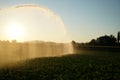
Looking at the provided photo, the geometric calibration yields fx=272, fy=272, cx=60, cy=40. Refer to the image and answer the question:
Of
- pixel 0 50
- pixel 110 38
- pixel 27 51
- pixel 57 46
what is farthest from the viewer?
pixel 110 38

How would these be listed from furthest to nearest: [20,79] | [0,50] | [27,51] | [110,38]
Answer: [110,38] < [27,51] < [0,50] < [20,79]

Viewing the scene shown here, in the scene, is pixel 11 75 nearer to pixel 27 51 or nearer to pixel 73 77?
pixel 73 77

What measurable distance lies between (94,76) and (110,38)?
109 metres

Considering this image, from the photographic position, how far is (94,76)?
62.6ft

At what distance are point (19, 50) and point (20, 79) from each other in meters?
28.8

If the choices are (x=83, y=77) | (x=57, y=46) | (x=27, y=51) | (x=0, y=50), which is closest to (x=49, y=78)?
(x=83, y=77)

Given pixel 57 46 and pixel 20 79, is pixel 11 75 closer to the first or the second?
pixel 20 79

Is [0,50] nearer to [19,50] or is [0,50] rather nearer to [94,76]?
[19,50]

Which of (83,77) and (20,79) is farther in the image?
(83,77)

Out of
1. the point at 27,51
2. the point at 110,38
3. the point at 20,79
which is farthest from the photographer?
the point at 110,38

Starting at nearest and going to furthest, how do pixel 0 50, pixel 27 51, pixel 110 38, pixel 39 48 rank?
pixel 0 50, pixel 27 51, pixel 39 48, pixel 110 38

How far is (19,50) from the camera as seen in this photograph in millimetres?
45844

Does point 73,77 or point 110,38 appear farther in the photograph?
point 110,38

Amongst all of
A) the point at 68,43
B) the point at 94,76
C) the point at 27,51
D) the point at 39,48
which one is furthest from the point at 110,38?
the point at 94,76
